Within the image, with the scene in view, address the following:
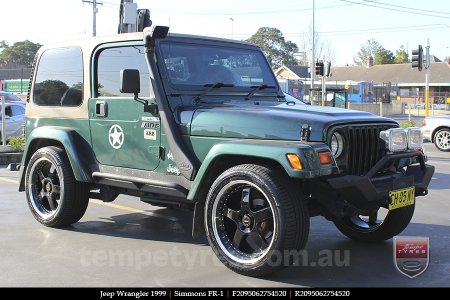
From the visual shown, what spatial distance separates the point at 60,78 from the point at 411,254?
413 cm

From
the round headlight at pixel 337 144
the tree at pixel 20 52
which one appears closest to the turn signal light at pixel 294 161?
the round headlight at pixel 337 144

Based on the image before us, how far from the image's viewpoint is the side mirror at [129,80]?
16.4 ft

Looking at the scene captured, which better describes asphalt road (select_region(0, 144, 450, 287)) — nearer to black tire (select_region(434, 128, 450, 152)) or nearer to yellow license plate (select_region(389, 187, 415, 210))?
yellow license plate (select_region(389, 187, 415, 210))

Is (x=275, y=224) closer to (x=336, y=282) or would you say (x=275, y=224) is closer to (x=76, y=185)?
(x=336, y=282)

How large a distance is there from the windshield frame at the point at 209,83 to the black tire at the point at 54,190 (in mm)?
1645

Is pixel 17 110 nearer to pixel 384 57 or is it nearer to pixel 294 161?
pixel 294 161

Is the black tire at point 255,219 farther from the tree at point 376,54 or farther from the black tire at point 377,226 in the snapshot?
the tree at point 376,54

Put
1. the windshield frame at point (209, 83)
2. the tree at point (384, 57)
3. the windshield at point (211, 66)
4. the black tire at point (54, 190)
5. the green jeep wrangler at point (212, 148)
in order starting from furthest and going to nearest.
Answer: the tree at point (384, 57), the black tire at point (54, 190), the windshield at point (211, 66), the windshield frame at point (209, 83), the green jeep wrangler at point (212, 148)

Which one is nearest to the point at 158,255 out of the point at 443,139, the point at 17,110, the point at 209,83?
the point at 209,83

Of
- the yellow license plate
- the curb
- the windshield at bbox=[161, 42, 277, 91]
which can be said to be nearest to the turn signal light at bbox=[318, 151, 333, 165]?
the yellow license plate

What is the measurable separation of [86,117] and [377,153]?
2.99m

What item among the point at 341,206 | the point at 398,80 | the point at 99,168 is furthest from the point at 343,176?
the point at 398,80

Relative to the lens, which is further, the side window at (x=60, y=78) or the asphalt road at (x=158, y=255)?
the side window at (x=60, y=78)

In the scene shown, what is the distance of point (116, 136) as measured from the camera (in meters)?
5.46
